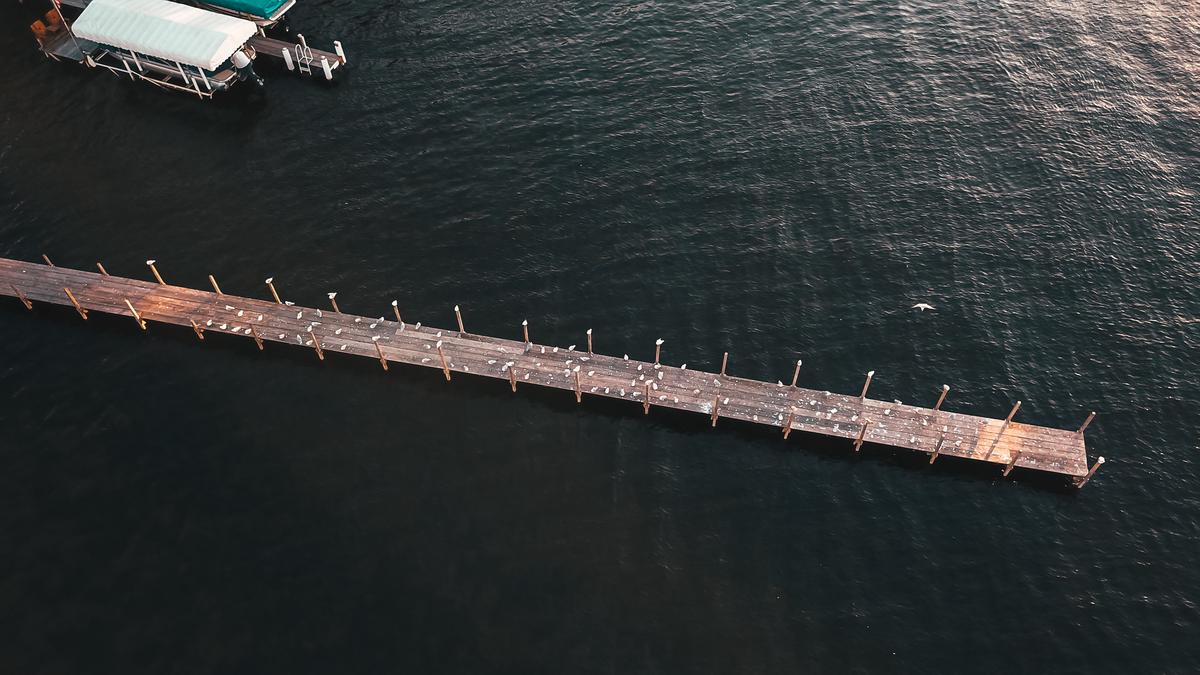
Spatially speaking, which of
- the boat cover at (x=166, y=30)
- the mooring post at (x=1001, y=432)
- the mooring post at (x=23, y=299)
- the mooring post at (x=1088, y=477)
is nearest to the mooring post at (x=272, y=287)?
the mooring post at (x=23, y=299)

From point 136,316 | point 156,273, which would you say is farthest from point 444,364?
point 156,273

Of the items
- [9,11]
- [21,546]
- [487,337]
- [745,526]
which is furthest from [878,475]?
[9,11]

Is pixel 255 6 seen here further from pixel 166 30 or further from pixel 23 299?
pixel 23 299

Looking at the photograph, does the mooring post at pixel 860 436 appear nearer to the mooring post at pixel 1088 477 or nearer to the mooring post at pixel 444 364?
the mooring post at pixel 1088 477

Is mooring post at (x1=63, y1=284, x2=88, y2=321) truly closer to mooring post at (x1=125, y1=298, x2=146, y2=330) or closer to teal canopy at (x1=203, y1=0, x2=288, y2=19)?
mooring post at (x1=125, y1=298, x2=146, y2=330)

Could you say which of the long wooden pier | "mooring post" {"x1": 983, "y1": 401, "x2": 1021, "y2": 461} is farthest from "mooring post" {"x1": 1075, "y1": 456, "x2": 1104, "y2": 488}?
"mooring post" {"x1": 983, "y1": 401, "x2": 1021, "y2": 461}

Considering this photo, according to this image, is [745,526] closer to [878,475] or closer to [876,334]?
[878,475]
